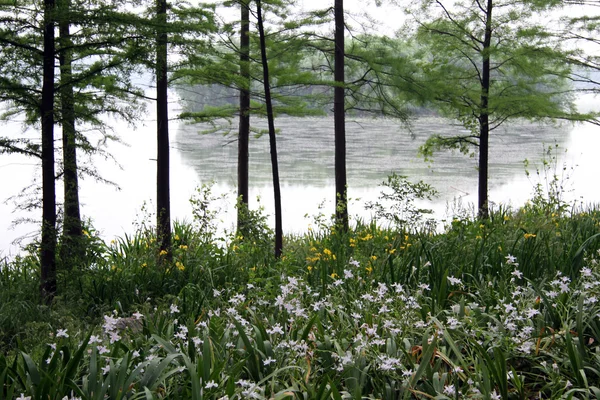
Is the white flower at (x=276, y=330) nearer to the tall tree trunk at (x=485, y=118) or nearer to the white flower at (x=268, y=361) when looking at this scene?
the white flower at (x=268, y=361)

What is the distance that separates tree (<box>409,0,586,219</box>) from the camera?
Answer: 11.6 meters

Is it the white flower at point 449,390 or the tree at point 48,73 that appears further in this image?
the tree at point 48,73

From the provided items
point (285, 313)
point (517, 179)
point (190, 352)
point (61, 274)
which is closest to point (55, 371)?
point (190, 352)

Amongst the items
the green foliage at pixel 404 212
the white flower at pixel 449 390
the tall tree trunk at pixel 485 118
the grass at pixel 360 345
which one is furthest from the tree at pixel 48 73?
the tall tree trunk at pixel 485 118

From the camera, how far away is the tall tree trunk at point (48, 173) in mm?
6613

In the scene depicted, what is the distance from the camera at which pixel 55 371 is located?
3.26 m

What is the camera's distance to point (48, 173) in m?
6.66

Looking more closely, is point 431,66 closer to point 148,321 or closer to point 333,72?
point 333,72

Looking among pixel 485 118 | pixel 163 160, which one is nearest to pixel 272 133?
pixel 163 160

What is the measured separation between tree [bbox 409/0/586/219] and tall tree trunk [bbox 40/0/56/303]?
6750 millimetres

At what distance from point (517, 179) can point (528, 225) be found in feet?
41.8

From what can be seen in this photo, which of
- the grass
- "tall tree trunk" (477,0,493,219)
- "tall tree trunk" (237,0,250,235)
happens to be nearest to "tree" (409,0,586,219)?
"tall tree trunk" (477,0,493,219)

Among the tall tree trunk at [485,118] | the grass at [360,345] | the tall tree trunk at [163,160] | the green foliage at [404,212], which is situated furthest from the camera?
the tall tree trunk at [485,118]

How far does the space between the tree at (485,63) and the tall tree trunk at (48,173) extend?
266 inches
